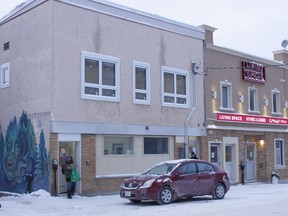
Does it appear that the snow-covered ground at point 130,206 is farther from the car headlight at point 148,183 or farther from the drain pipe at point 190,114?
the drain pipe at point 190,114

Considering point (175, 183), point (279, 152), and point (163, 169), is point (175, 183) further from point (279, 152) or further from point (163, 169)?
point (279, 152)

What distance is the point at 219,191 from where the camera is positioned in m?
17.5

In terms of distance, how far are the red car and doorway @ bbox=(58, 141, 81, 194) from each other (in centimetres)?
296

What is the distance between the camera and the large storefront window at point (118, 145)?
64.8 feet

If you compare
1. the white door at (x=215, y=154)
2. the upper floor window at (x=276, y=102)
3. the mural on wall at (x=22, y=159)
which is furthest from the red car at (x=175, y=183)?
the upper floor window at (x=276, y=102)

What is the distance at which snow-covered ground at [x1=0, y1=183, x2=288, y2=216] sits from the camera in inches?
541

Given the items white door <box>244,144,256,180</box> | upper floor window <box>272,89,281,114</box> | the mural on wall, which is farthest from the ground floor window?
upper floor window <box>272,89,281,114</box>

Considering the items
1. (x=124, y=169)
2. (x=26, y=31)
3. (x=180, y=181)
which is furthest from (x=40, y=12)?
(x=180, y=181)

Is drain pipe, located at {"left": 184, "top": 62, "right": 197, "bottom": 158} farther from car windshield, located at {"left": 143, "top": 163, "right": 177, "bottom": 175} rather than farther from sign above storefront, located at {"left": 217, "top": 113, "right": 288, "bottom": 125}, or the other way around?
car windshield, located at {"left": 143, "top": 163, "right": 177, "bottom": 175}

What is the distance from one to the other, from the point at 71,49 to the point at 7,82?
13.7 ft

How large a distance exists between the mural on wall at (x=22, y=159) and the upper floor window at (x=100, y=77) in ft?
8.53

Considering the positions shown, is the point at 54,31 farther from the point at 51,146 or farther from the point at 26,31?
the point at 51,146

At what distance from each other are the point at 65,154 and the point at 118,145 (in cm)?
253

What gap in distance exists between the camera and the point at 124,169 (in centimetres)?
2012
